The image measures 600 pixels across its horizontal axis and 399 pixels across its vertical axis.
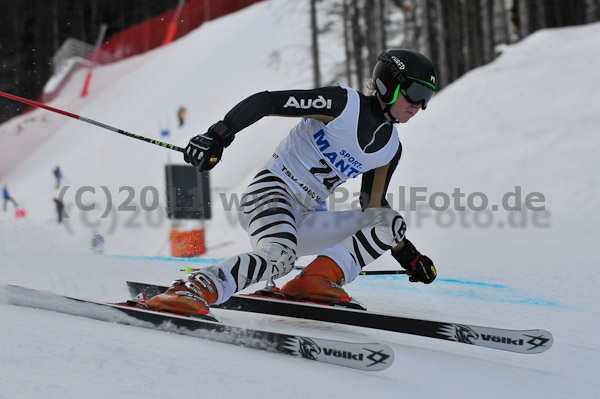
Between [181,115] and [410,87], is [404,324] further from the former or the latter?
[181,115]

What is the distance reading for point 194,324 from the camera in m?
2.43

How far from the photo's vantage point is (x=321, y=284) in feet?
9.79

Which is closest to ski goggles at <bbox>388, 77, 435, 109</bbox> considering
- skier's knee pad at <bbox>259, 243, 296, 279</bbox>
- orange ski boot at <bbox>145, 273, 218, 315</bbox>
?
skier's knee pad at <bbox>259, 243, 296, 279</bbox>

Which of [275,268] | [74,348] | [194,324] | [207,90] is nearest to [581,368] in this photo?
[275,268]

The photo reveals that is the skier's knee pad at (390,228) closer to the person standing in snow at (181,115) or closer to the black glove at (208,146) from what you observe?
the black glove at (208,146)

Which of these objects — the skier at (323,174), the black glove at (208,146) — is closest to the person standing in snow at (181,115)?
the skier at (323,174)

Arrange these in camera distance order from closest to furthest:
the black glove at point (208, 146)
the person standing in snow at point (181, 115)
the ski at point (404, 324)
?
the ski at point (404, 324), the black glove at point (208, 146), the person standing in snow at point (181, 115)

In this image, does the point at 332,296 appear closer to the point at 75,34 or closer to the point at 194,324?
the point at 194,324

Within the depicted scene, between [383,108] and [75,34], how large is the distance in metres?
41.2

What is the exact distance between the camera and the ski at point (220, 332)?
7.07 ft

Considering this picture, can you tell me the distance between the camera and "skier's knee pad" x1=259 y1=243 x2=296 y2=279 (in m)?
2.81

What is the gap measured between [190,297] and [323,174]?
41.0 inches

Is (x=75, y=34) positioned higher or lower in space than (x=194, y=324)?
higher

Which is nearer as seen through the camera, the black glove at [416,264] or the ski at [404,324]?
the ski at [404,324]
